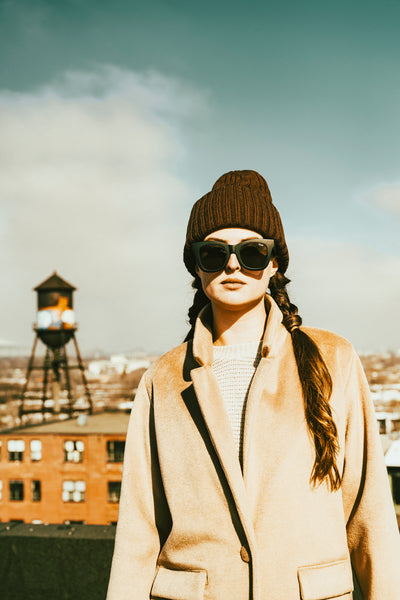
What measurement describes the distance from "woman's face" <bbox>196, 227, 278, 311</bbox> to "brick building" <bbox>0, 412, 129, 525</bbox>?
3717cm

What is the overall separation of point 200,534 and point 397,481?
3.03 meters

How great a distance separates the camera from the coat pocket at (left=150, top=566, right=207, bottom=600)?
7.59 feet

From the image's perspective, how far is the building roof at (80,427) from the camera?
39.3 meters

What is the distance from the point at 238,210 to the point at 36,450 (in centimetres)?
4027

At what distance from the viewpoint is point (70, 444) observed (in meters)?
39.2

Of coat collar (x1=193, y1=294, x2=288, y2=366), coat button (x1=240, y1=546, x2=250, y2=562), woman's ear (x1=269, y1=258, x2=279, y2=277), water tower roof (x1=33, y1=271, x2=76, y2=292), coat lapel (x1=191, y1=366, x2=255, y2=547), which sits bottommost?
coat button (x1=240, y1=546, x2=250, y2=562)

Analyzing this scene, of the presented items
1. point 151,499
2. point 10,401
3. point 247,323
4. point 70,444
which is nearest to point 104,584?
point 151,499

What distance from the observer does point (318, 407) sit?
2404 millimetres

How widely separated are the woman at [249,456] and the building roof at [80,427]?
3691cm

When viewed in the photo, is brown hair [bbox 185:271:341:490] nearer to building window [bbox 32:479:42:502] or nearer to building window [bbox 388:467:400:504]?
building window [bbox 388:467:400:504]

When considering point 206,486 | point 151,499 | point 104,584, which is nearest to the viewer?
point 206,486

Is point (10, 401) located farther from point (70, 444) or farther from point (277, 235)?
point (277, 235)

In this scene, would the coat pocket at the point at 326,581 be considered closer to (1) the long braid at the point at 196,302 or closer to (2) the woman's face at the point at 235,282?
(2) the woman's face at the point at 235,282

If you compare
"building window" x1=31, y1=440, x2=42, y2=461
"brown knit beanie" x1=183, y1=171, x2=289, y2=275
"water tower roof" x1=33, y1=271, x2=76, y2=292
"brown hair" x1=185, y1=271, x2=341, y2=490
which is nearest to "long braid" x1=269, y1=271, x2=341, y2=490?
"brown hair" x1=185, y1=271, x2=341, y2=490
